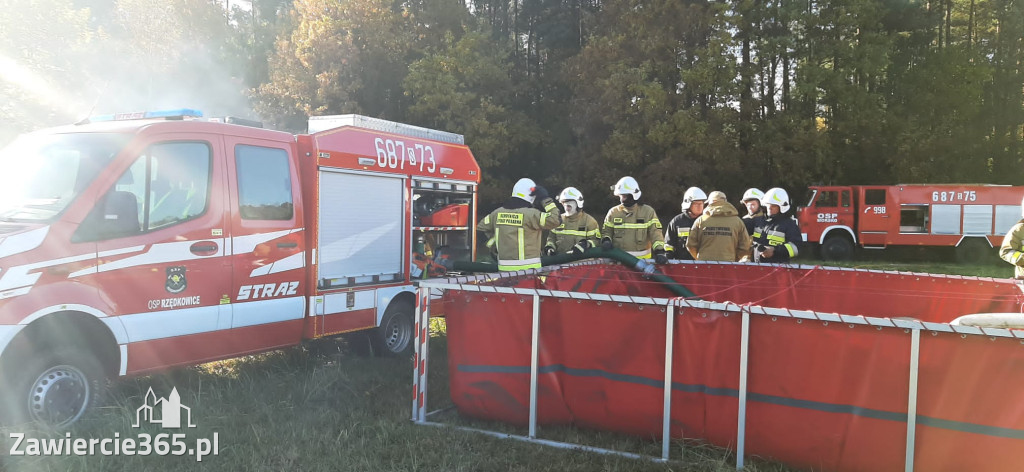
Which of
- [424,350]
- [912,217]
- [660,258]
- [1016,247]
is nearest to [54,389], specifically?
[424,350]

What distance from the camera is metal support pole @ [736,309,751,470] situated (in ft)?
13.9

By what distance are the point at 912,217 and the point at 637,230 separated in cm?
1725

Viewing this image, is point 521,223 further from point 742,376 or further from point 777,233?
point 742,376

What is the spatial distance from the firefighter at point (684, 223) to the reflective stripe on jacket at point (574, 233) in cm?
100

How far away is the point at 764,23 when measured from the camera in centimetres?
2783

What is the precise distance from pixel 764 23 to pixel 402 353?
24875mm

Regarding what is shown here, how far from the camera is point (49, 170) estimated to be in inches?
205

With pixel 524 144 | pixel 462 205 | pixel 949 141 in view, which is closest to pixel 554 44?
pixel 524 144

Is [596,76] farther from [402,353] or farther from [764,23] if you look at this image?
[402,353]

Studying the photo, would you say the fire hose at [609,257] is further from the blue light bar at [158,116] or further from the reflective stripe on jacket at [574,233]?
the blue light bar at [158,116]

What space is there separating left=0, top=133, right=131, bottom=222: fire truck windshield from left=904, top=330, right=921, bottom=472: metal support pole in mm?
5502

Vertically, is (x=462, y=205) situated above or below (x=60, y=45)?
below

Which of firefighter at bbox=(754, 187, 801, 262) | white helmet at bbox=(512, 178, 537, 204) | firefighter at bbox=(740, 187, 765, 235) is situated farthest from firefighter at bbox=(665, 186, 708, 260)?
white helmet at bbox=(512, 178, 537, 204)

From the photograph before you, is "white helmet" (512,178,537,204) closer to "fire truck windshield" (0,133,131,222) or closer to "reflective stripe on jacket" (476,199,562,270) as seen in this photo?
"reflective stripe on jacket" (476,199,562,270)
